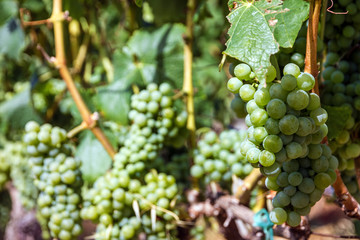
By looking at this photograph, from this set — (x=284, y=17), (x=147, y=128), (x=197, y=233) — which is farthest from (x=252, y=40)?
(x=197, y=233)

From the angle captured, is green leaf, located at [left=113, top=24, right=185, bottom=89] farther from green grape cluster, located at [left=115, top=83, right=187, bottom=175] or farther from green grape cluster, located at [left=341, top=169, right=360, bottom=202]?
green grape cluster, located at [left=341, top=169, right=360, bottom=202]

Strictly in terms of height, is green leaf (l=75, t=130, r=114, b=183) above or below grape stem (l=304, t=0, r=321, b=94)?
below

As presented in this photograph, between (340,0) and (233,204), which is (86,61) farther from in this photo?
(340,0)

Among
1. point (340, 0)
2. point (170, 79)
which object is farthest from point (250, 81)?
point (170, 79)

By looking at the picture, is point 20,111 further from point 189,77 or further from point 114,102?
point 189,77

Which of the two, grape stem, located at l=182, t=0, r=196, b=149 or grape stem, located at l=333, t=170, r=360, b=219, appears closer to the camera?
grape stem, located at l=333, t=170, r=360, b=219

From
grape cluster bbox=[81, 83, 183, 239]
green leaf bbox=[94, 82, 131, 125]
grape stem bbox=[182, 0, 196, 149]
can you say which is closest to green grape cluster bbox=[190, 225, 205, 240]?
grape cluster bbox=[81, 83, 183, 239]

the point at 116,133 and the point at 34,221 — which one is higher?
the point at 116,133
